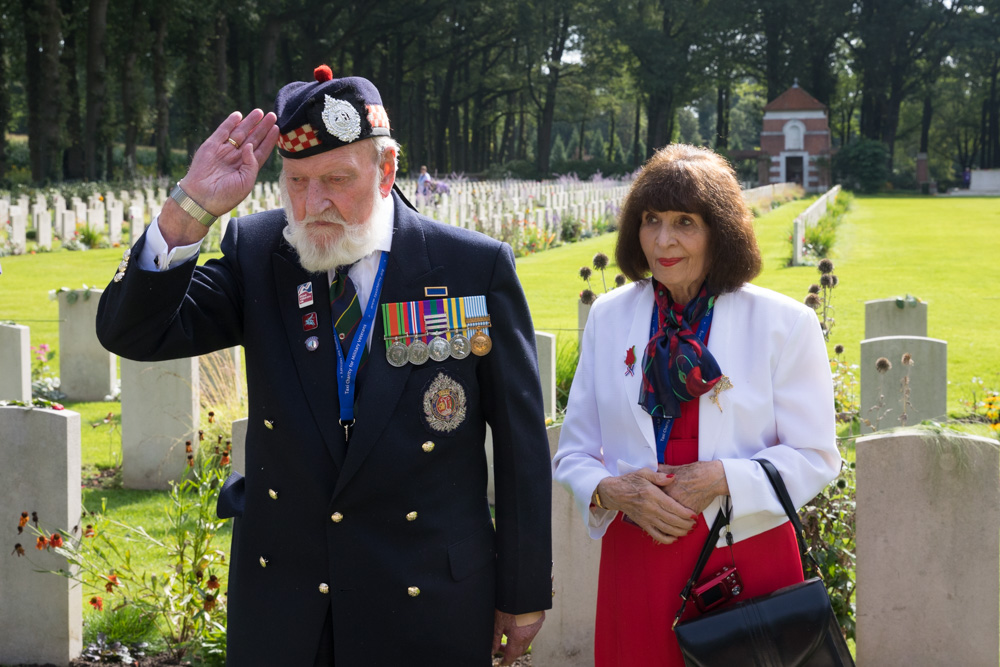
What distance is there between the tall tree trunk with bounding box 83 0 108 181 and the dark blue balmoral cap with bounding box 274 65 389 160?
3354 centimetres

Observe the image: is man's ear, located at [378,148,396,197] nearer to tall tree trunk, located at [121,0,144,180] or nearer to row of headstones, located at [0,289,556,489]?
row of headstones, located at [0,289,556,489]

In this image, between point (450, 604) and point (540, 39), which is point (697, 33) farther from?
point (450, 604)

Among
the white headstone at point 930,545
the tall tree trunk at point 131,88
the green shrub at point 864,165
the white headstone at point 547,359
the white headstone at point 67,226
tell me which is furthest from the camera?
the green shrub at point 864,165

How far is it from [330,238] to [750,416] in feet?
3.57

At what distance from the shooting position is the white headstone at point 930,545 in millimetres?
3052

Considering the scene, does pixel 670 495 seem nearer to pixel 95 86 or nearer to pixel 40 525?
pixel 40 525

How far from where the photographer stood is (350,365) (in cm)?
223

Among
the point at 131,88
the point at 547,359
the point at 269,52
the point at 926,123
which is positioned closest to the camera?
the point at 547,359

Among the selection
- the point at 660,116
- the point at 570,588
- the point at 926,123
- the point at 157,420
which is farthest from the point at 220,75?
the point at 926,123

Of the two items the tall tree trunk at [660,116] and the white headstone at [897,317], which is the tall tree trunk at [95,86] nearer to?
the white headstone at [897,317]

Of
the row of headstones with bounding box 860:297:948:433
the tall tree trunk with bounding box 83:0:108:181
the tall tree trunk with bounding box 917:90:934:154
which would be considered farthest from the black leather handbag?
the tall tree trunk with bounding box 917:90:934:154

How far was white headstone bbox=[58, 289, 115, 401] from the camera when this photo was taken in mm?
7730

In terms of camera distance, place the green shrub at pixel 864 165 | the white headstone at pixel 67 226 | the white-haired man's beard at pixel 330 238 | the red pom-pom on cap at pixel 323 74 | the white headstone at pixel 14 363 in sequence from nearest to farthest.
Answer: the white-haired man's beard at pixel 330 238, the red pom-pom on cap at pixel 323 74, the white headstone at pixel 14 363, the white headstone at pixel 67 226, the green shrub at pixel 864 165

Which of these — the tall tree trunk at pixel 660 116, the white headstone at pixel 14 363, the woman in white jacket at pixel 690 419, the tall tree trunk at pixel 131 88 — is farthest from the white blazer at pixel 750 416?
the tall tree trunk at pixel 660 116
